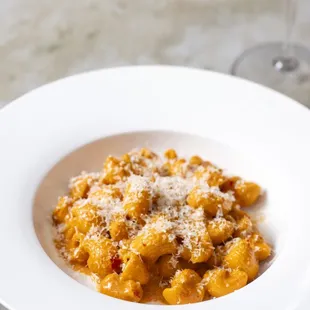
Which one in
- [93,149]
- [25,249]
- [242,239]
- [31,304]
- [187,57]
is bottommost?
[31,304]

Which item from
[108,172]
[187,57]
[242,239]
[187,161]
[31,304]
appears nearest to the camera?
[31,304]

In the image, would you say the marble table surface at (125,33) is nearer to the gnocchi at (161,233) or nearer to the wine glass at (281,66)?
the wine glass at (281,66)

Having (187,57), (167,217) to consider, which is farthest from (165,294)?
(187,57)

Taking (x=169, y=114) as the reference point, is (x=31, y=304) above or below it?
below

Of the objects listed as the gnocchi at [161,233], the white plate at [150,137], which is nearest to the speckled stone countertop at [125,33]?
the white plate at [150,137]

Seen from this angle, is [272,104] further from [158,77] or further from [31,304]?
[31,304]

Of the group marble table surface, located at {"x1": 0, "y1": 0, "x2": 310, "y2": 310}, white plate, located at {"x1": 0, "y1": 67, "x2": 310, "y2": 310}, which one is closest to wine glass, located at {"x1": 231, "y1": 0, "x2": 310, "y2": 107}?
marble table surface, located at {"x1": 0, "y1": 0, "x2": 310, "y2": 310}

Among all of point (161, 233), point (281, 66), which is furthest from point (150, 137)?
point (281, 66)

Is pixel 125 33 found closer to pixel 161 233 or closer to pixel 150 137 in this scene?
pixel 150 137
